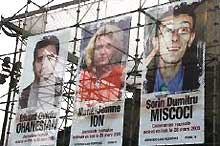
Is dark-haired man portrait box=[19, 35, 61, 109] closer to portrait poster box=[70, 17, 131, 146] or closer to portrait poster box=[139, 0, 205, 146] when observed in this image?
portrait poster box=[70, 17, 131, 146]

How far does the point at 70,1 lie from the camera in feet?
49.5

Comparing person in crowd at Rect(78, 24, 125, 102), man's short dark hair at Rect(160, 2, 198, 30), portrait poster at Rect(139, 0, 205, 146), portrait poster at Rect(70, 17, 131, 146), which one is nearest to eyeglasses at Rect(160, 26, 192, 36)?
portrait poster at Rect(139, 0, 205, 146)

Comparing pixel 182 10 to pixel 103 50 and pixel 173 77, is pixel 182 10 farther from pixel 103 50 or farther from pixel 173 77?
pixel 103 50

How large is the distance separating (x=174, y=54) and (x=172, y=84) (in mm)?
636

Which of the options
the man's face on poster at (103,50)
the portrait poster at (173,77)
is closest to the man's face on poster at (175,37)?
the portrait poster at (173,77)

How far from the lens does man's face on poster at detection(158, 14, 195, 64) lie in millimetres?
11188

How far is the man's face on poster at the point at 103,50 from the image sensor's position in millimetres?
12281

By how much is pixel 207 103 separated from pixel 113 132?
1.95 m

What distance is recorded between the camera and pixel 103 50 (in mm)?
12461

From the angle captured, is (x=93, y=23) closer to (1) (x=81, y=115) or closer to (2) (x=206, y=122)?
(1) (x=81, y=115)

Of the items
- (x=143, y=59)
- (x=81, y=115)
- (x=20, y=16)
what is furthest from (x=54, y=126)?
(x=20, y=16)

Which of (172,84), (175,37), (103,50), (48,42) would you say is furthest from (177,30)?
(48,42)

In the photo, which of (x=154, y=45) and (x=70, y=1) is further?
(x=70, y=1)

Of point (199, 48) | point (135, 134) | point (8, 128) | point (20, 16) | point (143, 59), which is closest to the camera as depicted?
point (199, 48)
